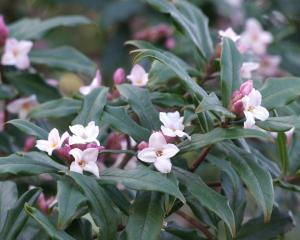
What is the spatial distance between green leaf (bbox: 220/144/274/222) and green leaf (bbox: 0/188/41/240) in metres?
0.33

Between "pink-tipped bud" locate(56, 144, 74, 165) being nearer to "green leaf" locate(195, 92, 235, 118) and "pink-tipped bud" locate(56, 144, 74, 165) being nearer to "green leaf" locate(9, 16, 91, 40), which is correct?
"green leaf" locate(195, 92, 235, 118)

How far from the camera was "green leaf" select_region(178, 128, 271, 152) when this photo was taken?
1060 mm

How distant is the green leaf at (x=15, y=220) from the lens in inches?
42.7

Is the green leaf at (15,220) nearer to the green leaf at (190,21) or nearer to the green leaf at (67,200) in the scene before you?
the green leaf at (67,200)

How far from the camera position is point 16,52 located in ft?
5.31

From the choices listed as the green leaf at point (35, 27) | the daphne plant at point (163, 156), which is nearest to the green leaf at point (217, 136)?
the daphne plant at point (163, 156)

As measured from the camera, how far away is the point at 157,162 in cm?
107

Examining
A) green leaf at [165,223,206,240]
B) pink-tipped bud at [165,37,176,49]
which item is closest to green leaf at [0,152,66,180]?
green leaf at [165,223,206,240]

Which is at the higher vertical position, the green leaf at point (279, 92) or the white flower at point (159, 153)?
the green leaf at point (279, 92)

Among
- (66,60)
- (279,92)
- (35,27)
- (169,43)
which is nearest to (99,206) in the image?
(279,92)

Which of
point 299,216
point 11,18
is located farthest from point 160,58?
point 11,18

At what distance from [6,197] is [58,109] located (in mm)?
234

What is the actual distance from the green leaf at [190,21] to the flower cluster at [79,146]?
0.39m

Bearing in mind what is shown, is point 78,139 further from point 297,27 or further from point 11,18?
point 11,18
